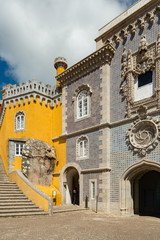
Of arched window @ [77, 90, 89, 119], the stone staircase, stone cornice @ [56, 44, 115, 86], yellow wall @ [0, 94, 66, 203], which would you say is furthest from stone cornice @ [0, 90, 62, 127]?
the stone staircase

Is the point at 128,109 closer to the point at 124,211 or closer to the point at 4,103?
the point at 124,211

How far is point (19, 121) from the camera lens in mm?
20828

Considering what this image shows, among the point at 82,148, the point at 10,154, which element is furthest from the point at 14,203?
the point at 82,148

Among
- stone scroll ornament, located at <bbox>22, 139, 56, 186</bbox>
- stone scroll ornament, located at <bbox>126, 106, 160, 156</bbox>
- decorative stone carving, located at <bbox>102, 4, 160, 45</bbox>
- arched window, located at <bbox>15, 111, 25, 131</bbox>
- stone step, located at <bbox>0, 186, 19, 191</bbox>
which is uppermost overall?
decorative stone carving, located at <bbox>102, 4, 160, 45</bbox>

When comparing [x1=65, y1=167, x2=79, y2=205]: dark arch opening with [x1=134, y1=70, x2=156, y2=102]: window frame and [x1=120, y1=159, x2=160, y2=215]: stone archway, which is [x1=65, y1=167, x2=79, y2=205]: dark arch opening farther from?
[x1=134, y1=70, x2=156, y2=102]: window frame

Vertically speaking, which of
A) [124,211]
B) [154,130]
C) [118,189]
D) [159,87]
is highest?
[159,87]

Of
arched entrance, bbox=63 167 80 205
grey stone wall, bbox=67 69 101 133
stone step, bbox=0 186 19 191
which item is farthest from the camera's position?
arched entrance, bbox=63 167 80 205

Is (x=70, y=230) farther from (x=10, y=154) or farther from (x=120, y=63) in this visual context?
(x=120, y=63)

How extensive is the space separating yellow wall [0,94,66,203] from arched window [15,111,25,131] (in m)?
0.38

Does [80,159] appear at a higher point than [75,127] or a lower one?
lower

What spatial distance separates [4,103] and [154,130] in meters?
15.3

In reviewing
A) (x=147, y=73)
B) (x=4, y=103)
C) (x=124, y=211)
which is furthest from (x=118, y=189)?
(x=4, y=103)

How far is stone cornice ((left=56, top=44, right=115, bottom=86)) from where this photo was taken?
16250 millimetres

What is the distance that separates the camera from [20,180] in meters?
15.8
